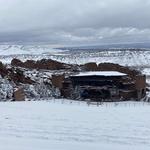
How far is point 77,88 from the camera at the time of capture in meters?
47.4

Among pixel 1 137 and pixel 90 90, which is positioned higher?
pixel 1 137

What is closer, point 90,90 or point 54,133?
point 54,133

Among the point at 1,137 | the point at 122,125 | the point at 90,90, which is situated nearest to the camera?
the point at 1,137

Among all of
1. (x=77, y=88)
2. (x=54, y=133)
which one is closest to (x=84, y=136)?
(x=54, y=133)

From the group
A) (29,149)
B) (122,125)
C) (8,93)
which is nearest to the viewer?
(29,149)

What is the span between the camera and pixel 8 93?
118ft

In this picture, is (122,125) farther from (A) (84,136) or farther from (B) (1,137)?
(B) (1,137)

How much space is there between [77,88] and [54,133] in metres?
37.6

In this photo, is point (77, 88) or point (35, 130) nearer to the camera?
point (35, 130)

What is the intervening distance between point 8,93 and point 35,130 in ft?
86.0

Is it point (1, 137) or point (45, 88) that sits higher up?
point (1, 137)

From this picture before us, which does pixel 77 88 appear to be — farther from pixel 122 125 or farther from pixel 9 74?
pixel 122 125

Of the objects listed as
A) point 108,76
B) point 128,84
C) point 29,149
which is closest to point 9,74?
point 108,76

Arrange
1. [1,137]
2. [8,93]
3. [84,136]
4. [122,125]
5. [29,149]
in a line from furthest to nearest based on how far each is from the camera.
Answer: [8,93], [122,125], [84,136], [1,137], [29,149]
